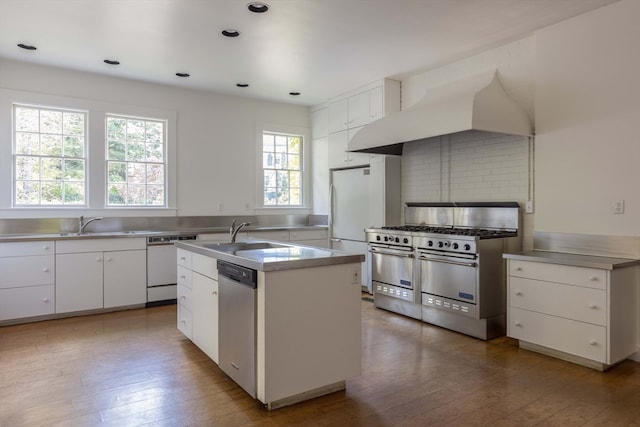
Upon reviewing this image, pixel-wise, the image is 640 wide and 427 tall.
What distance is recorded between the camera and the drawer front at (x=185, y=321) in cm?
354

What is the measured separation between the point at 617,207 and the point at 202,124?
16.6 feet

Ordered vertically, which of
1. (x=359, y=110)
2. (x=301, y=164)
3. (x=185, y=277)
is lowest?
(x=185, y=277)

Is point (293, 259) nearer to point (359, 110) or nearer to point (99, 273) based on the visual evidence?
point (99, 273)

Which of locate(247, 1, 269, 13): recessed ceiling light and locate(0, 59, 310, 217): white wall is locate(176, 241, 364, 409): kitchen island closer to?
locate(247, 1, 269, 13): recessed ceiling light

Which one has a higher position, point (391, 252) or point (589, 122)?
point (589, 122)

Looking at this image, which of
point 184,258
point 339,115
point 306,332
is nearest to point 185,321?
point 184,258

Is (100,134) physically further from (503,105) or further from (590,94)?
(590,94)

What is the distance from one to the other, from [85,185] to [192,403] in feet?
12.2

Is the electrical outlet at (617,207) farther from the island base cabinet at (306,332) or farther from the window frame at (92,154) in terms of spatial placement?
the window frame at (92,154)

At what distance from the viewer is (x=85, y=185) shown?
5.16 meters

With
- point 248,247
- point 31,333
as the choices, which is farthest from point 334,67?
point 31,333

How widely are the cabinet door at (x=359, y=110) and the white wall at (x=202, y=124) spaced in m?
1.28

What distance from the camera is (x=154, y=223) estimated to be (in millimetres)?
5559

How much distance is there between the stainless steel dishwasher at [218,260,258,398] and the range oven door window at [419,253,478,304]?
2293mm
